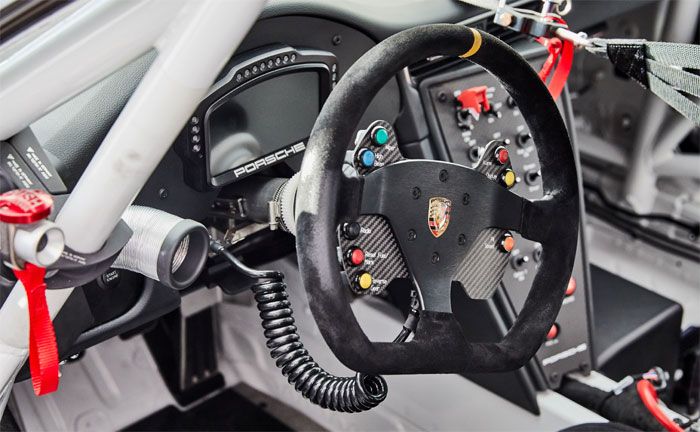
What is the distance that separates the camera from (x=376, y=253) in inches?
41.7

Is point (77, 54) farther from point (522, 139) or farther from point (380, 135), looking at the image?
point (522, 139)

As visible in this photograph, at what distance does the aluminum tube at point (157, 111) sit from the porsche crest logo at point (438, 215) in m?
0.33

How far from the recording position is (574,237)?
126 centimetres

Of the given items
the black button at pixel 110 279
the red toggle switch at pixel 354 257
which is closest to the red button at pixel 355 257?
the red toggle switch at pixel 354 257

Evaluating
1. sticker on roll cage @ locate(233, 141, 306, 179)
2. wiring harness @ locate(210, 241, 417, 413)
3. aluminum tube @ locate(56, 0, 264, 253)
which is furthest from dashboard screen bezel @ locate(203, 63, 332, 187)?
aluminum tube @ locate(56, 0, 264, 253)

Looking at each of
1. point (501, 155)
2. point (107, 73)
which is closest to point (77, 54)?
point (107, 73)

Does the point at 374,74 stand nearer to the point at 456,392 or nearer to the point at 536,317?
the point at 536,317

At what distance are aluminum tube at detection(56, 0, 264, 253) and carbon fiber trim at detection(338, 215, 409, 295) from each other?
24 cm

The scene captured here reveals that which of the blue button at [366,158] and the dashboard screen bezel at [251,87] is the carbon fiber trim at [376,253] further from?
the dashboard screen bezel at [251,87]

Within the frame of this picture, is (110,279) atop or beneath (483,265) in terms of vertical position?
beneath

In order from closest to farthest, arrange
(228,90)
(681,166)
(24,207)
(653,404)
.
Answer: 1. (24,207)
2. (228,90)
3. (653,404)
4. (681,166)

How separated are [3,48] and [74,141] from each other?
0.49ft

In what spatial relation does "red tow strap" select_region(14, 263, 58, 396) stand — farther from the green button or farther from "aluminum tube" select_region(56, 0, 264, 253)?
the green button

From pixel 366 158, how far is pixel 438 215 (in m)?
0.15
